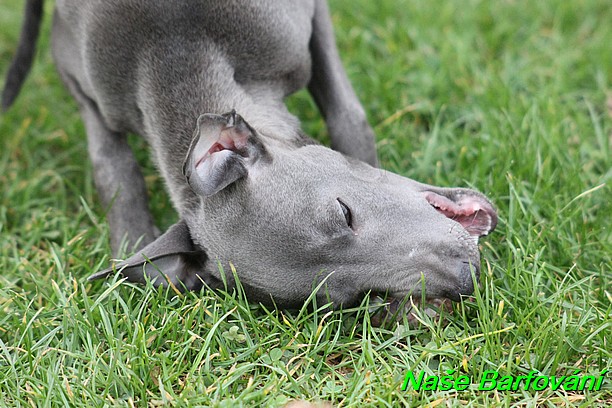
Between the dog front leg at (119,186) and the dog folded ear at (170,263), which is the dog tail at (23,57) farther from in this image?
the dog folded ear at (170,263)

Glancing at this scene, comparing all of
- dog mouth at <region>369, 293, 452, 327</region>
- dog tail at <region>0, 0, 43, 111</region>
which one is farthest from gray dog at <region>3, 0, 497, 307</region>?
dog tail at <region>0, 0, 43, 111</region>

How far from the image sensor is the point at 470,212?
158 inches

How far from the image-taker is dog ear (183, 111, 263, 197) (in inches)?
140

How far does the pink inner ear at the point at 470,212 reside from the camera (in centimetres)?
397

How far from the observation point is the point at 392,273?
11.6 feet

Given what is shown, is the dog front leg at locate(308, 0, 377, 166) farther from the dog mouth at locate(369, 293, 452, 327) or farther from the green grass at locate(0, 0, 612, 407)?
the dog mouth at locate(369, 293, 452, 327)

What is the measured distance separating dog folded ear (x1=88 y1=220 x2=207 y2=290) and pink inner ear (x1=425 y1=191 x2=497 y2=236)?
1.18 metres

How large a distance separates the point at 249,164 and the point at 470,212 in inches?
44.3

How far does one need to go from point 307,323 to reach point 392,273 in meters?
0.49

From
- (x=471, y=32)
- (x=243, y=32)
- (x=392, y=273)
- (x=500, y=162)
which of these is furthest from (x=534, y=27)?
(x=392, y=273)

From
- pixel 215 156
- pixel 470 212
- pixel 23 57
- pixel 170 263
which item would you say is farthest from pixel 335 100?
pixel 23 57

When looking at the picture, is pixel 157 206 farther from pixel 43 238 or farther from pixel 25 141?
pixel 25 141

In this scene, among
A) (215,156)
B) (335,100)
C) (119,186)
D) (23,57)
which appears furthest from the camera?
(23,57)

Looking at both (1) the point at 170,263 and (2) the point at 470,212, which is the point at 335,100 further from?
(1) the point at 170,263
